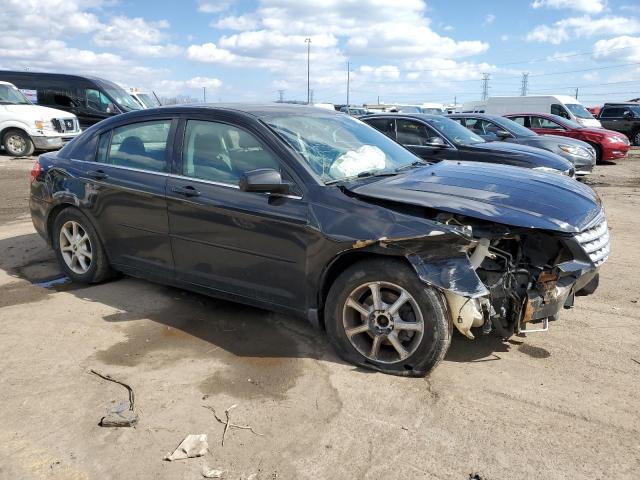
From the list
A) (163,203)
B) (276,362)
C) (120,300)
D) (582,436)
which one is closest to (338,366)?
(276,362)

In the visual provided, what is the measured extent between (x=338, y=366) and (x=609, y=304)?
8.35 ft

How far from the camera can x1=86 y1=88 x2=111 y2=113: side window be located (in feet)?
57.9

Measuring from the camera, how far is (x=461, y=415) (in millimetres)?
3014

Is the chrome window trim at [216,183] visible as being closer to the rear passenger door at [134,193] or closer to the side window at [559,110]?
the rear passenger door at [134,193]

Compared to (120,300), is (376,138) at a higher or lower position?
higher

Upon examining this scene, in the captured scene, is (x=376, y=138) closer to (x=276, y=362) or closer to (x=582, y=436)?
(x=276, y=362)

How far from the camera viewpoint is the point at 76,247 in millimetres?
5145

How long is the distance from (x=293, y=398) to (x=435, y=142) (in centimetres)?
634

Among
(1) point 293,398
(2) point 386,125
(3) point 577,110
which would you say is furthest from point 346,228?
(3) point 577,110

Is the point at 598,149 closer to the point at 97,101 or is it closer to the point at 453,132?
the point at 453,132

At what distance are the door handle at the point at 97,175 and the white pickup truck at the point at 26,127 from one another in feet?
39.2

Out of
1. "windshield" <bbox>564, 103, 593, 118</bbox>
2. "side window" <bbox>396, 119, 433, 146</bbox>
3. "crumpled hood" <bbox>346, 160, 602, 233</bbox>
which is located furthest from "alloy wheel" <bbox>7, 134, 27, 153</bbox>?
"windshield" <bbox>564, 103, 593, 118</bbox>

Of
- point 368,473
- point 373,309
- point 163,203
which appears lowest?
point 368,473

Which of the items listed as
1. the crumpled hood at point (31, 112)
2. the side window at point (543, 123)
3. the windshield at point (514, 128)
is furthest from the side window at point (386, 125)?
the crumpled hood at point (31, 112)
